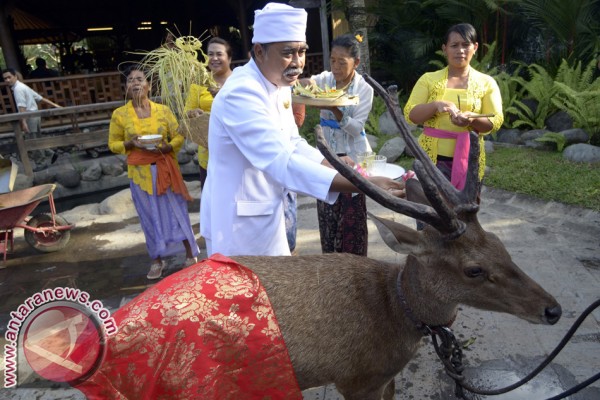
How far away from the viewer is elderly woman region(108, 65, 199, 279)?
5.00 m

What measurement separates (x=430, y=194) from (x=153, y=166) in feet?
12.7

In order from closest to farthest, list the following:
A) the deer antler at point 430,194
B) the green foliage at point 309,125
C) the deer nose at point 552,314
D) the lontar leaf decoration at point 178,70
→ the deer antler at point 430,194, the deer nose at point 552,314, the lontar leaf decoration at point 178,70, the green foliage at point 309,125

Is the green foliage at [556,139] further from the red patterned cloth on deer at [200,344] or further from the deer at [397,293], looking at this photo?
the red patterned cloth on deer at [200,344]

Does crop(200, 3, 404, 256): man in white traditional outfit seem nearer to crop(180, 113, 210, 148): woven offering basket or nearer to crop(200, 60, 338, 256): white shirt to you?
crop(200, 60, 338, 256): white shirt

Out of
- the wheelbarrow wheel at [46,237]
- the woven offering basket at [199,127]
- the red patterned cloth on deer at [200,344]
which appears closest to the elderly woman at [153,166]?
the woven offering basket at [199,127]

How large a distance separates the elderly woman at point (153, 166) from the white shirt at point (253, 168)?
2553mm

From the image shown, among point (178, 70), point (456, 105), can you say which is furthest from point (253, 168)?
point (178, 70)

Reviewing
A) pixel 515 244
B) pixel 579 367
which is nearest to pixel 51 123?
pixel 515 244

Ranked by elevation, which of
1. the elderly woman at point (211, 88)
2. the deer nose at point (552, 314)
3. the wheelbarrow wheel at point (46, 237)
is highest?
the elderly woman at point (211, 88)

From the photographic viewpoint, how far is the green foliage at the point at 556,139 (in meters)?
8.21

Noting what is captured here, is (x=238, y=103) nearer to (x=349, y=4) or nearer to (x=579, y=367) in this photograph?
(x=579, y=367)

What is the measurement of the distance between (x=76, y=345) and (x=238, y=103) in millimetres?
1308

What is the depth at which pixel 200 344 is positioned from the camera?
1.85 meters

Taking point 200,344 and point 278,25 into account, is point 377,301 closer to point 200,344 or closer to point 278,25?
point 200,344
